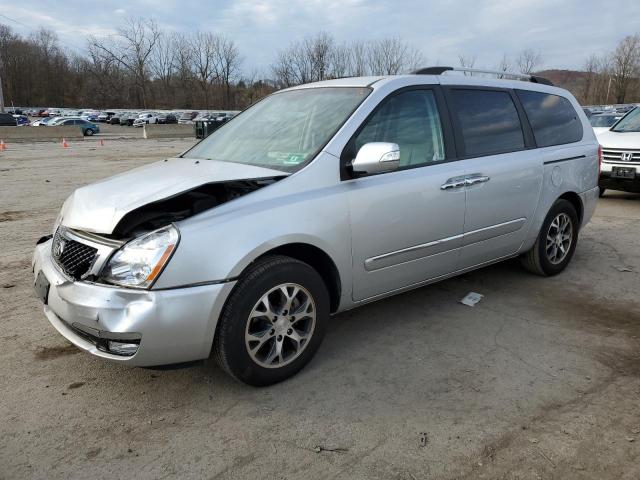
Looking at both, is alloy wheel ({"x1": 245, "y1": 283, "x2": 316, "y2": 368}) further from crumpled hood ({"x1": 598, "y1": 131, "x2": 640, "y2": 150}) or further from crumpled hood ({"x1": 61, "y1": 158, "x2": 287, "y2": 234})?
crumpled hood ({"x1": 598, "y1": 131, "x2": 640, "y2": 150})

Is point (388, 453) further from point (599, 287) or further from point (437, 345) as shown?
point (599, 287)

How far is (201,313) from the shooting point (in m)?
2.55

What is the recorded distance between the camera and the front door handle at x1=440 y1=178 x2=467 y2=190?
140 inches

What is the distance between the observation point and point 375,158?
2.99 meters

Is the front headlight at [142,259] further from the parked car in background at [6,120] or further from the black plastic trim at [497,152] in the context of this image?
the parked car in background at [6,120]

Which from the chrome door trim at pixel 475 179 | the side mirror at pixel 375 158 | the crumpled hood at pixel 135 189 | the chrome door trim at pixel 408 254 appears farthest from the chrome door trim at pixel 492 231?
the crumpled hood at pixel 135 189

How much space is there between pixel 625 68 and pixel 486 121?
91706 millimetres

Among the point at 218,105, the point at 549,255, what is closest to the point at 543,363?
the point at 549,255

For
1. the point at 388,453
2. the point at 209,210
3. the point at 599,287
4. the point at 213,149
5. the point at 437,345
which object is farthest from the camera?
the point at 599,287

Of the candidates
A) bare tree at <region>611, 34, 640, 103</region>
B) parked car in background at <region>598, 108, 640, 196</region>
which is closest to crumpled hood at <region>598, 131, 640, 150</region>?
parked car in background at <region>598, 108, 640, 196</region>

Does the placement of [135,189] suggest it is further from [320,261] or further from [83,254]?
[320,261]

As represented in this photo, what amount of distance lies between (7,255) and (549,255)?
5.83 meters

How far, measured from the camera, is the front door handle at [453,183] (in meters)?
3.55

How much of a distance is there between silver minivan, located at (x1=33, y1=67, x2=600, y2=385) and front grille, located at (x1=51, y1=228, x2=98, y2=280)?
0.01 m
